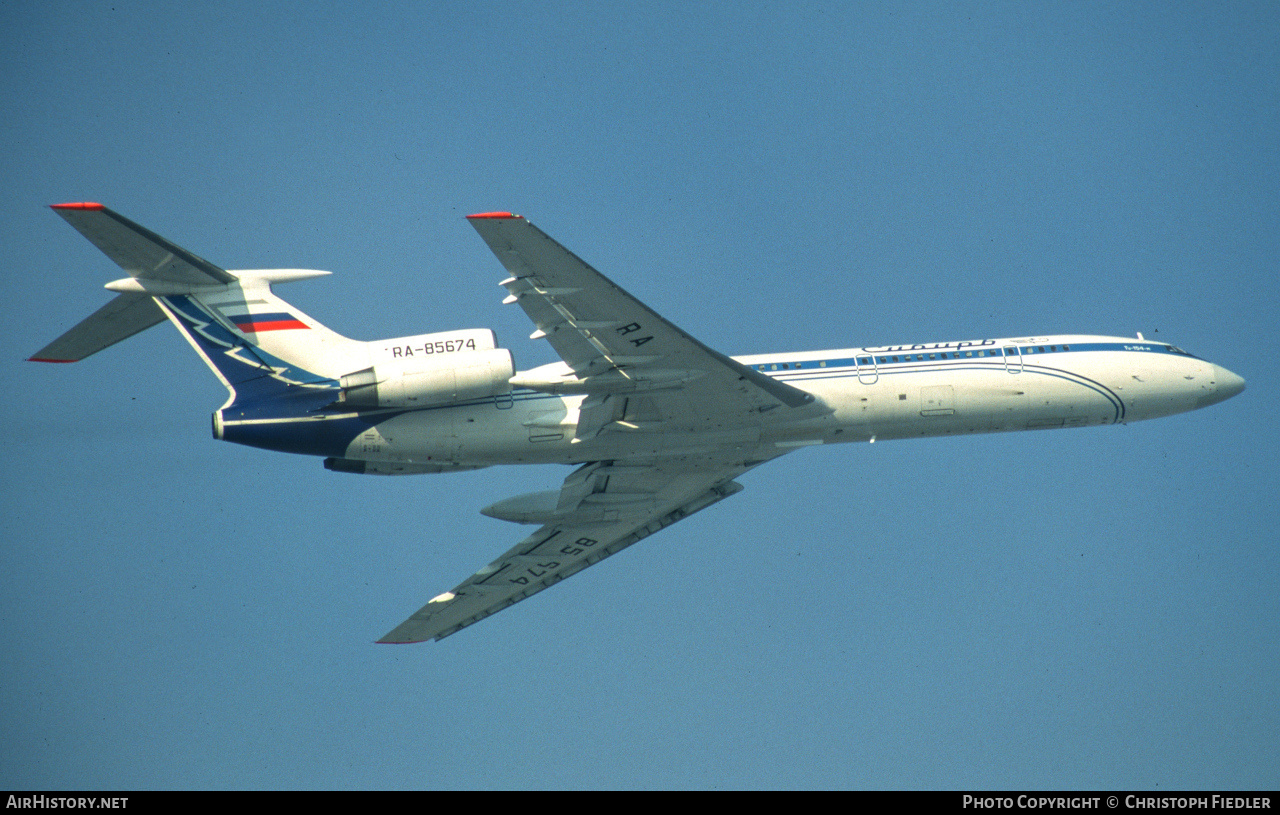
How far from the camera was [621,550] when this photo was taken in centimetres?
3259

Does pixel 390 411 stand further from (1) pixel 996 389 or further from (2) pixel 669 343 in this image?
(1) pixel 996 389

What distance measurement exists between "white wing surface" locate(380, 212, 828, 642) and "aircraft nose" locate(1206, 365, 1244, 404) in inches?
475

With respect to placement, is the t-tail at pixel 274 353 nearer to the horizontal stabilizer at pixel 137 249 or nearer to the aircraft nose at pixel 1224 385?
the horizontal stabilizer at pixel 137 249

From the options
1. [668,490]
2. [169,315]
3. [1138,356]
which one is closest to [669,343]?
[668,490]

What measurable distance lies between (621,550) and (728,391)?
26.8 ft

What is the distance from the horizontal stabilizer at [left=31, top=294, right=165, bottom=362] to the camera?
25.0m

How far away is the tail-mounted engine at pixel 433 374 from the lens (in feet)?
81.1

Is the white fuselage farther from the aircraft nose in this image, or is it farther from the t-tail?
the t-tail

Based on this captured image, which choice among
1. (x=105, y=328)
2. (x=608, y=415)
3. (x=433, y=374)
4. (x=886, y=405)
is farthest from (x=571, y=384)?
(x=105, y=328)

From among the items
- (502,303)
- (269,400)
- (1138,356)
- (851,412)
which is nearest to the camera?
(502,303)

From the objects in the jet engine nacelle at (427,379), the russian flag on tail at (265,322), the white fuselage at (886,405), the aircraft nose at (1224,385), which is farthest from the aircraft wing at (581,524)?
the aircraft nose at (1224,385)

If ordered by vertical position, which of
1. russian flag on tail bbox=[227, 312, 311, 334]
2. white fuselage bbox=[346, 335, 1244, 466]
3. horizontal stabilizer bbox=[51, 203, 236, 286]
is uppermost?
horizontal stabilizer bbox=[51, 203, 236, 286]

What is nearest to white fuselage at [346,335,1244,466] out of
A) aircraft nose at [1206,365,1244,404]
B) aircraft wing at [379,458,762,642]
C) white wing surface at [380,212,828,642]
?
aircraft nose at [1206,365,1244,404]
